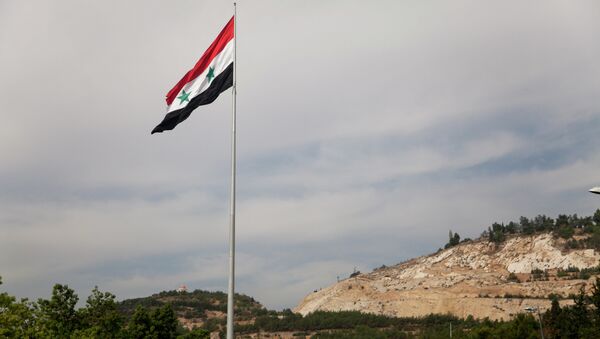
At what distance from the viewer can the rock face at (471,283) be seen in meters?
135

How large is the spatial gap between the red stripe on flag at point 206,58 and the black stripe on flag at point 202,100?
83cm

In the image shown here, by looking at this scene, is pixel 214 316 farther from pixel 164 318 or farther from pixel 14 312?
pixel 14 312

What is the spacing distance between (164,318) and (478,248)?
13684 centimetres

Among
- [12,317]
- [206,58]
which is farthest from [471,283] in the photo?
[206,58]

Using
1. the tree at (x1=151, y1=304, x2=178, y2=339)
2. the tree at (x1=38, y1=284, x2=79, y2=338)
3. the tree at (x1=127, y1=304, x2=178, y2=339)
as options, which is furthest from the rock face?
the tree at (x1=38, y1=284, x2=79, y2=338)

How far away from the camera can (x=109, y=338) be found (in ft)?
153

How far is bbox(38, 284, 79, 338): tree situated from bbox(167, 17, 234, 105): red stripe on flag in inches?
1133

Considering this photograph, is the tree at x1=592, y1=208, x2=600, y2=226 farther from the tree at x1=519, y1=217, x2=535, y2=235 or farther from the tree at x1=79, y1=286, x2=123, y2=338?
the tree at x1=79, y1=286, x2=123, y2=338

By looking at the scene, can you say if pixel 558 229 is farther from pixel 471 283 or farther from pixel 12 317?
pixel 12 317

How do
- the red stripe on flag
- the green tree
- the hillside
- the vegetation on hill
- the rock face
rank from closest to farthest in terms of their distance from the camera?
the red stripe on flag → the green tree → the vegetation on hill → the rock face → the hillside

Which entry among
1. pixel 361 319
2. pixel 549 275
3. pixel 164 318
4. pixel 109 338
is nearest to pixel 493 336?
pixel 164 318

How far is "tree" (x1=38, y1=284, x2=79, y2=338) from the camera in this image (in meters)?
42.7

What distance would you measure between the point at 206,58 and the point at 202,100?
1.81 m

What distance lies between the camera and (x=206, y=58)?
20.9 m
